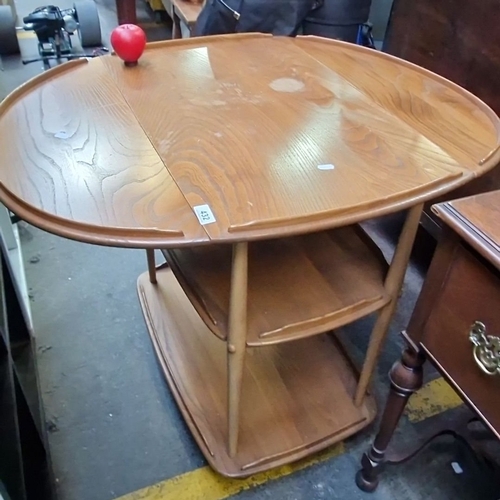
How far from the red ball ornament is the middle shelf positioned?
1.30 feet

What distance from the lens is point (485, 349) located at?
663 millimetres

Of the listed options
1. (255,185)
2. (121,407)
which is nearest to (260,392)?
(121,407)

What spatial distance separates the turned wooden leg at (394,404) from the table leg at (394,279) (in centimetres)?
12

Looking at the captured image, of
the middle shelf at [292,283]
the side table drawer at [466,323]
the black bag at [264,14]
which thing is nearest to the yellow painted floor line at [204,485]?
the middle shelf at [292,283]

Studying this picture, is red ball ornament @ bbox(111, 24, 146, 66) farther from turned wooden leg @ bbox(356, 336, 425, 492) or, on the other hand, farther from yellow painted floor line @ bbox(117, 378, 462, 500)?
yellow painted floor line @ bbox(117, 378, 462, 500)

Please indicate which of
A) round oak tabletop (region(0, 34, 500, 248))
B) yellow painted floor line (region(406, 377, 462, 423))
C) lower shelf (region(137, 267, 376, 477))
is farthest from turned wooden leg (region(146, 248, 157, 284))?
yellow painted floor line (region(406, 377, 462, 423))

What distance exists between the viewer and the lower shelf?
43.4 inches

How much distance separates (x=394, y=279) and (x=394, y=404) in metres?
0.21

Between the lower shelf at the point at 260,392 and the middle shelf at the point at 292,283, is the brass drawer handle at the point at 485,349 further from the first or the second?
the lower shelf at the point at 260,392

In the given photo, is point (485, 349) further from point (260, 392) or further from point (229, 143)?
point (260, 392)

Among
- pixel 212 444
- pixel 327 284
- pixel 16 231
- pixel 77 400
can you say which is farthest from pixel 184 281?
pixel 16 231

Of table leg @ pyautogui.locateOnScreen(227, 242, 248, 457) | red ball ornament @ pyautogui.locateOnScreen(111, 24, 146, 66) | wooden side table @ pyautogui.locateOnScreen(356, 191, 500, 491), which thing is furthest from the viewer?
red ball ornament @ pyautogui.locateOnScreen(111, 24, 146, 66)

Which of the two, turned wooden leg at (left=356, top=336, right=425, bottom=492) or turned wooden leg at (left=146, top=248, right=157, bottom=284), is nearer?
turned wooden leg at (left=356, top=336, right=425, bottom=492)

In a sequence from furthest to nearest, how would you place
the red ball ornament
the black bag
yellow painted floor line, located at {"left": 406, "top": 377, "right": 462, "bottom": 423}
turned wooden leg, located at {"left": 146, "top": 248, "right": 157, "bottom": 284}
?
1. the black bag
2. turned wooden leg, located at {"left": 146, "top": 248, "right": 157, "bottom": 284}
3. yellow painted floor line, located at {"left": 406, "top": 377, "right": 462, "bottom": 423}
4. the red ball ornament
